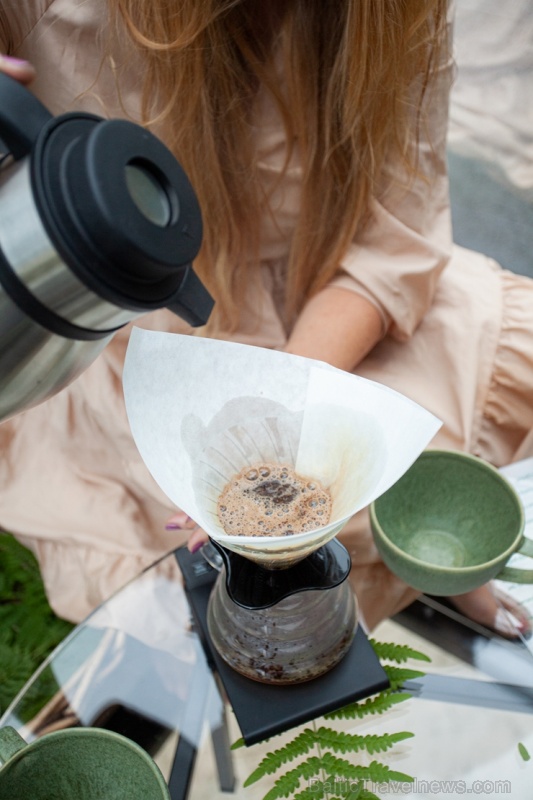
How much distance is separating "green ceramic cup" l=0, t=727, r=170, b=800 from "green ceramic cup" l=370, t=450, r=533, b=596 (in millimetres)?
272

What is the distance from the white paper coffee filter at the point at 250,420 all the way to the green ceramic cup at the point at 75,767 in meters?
0.17

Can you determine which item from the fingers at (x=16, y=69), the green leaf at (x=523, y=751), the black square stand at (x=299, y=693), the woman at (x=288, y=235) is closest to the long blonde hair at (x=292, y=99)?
the woman at (x=288, y=235)

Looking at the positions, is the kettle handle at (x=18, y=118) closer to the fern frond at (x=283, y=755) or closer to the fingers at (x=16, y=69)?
the fingers at (x=16, y=69)

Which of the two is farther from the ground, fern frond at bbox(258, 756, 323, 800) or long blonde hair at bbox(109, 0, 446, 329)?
long blonde hair at bbox(109, 0, 446, 329)

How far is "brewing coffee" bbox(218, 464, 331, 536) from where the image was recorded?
0.53 m

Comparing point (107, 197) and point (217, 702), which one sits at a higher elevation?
point (107, 197)

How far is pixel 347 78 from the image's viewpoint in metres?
0.75

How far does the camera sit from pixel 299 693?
1.86 ft

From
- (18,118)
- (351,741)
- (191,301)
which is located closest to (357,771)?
(351,741)

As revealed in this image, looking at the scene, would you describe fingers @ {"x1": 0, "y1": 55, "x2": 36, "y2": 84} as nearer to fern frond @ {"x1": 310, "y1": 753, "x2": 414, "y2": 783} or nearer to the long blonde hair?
the long blonde hair

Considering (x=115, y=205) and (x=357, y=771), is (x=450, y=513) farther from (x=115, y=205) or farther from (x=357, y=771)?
(x=115, y=205)

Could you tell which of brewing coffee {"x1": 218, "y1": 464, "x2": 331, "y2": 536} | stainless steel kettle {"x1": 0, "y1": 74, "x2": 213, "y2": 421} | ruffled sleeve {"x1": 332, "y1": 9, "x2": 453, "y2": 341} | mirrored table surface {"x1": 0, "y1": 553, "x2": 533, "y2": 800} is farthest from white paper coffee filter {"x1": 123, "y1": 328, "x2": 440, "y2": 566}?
ruffled sleeve {"x1": 332, "y1": 9, "x2": 453, "y2": 341}

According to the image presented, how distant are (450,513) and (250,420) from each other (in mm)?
285

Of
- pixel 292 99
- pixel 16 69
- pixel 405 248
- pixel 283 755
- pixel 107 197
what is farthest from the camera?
pixel 405 248
